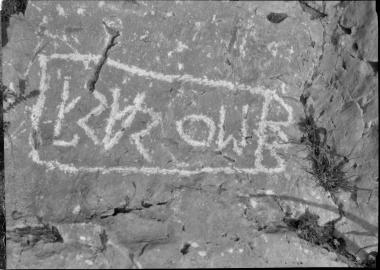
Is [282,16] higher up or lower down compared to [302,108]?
higher up

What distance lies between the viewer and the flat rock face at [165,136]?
282 cm

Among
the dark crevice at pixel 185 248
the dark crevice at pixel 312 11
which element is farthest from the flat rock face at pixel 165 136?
the dark crevice at pixel 312 11

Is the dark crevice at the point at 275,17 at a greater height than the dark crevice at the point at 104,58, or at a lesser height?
greater

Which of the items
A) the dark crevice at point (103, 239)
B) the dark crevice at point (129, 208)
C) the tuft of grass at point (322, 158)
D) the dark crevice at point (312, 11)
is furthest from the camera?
the dark crevice at point (312, 11)

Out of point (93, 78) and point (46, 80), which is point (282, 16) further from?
point (46, 80)

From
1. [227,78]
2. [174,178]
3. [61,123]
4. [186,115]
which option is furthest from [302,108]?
[61,123]

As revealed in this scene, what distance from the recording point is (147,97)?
9.57 ft

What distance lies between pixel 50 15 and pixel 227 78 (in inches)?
46.7

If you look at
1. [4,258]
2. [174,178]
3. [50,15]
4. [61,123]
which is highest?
[50,15]

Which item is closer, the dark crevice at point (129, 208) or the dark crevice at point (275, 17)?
the dark crevice at point (129, 208)

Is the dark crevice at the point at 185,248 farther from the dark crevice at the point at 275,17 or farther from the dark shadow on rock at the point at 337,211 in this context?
the dark crevice at the point at 275,17

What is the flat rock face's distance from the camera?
9.26 ft

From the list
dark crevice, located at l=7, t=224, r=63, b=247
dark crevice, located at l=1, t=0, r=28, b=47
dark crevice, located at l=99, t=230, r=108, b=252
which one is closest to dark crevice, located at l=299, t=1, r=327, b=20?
dark crevice, located at l=1, t=0, r=28, b=47

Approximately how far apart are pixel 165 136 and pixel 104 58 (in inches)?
24.6
